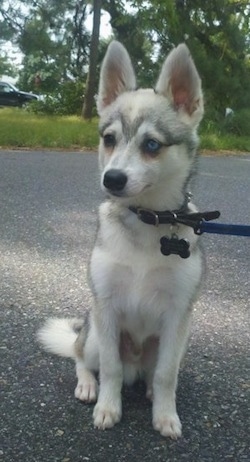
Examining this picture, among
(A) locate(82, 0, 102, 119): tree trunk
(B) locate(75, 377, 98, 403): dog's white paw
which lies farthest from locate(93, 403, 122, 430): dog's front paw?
(A) locate(82, 0, 102, 119): tree trunk

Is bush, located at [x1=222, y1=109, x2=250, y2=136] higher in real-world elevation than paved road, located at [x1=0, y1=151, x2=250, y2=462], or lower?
lower

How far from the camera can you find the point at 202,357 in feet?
8.43

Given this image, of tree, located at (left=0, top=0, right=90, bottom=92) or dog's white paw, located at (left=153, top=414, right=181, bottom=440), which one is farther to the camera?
tree, located at (left=0, top=0, right=90, bottom=92)

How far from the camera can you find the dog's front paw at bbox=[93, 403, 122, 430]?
6.61 feet

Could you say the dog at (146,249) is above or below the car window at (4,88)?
above

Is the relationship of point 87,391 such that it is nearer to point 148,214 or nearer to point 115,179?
point 148,214

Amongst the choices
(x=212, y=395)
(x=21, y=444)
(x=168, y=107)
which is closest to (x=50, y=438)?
(x=21, y=444)

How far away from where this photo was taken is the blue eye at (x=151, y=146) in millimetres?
2037

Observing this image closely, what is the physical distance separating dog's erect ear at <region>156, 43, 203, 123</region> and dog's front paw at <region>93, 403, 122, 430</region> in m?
1.13

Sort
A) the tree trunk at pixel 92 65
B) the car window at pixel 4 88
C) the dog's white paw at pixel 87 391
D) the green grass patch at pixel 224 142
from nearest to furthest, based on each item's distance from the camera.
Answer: the dog's white paw at pixel 87 391, the green grass patch at pixel 224 142, the tree trunk at pixel 92 65, the car window at pixel 4 88

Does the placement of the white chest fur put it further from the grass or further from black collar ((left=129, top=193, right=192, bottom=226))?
the grass

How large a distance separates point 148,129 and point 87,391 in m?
1.02

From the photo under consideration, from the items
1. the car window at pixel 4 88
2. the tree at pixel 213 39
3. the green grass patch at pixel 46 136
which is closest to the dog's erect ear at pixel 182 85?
the green grass patch at pixel 46 136

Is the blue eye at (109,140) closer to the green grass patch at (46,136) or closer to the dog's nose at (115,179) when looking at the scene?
the dog's nose at (115,179)
